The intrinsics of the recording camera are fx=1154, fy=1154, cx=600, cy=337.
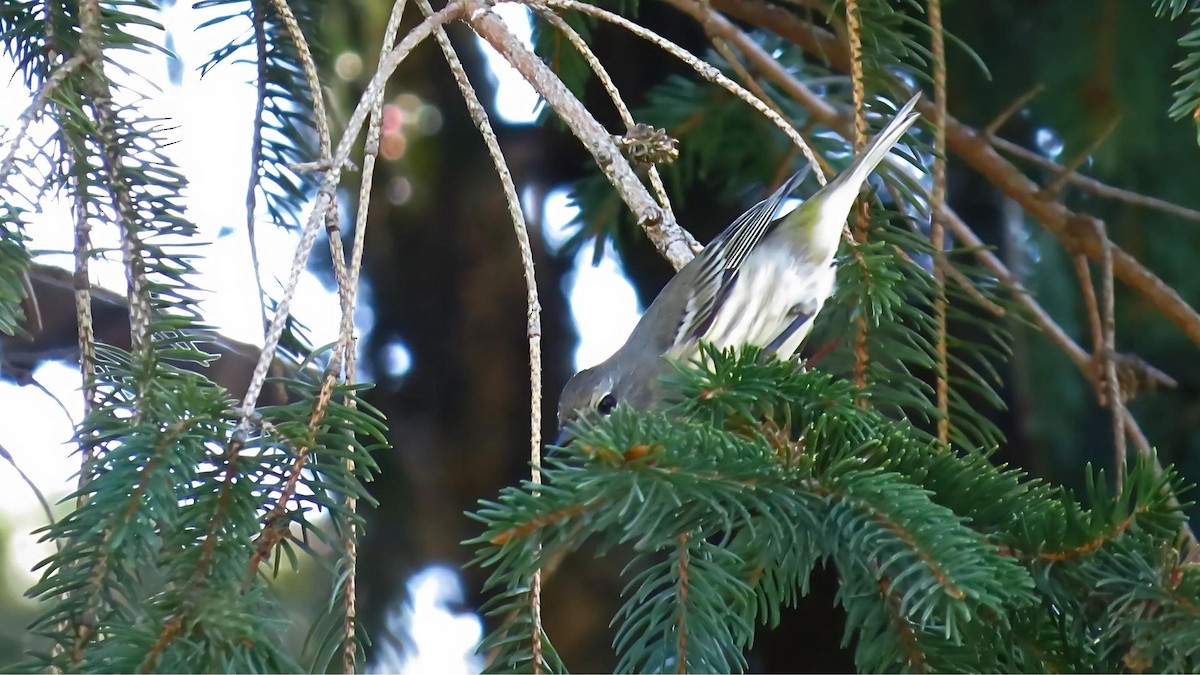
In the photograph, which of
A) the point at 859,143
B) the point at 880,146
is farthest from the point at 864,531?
the point at 880,146

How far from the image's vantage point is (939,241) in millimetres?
1872

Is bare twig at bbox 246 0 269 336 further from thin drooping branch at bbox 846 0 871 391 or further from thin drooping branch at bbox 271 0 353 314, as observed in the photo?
thin drooping branch at bbox 846 0 871 391

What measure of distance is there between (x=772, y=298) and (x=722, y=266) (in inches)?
10.1

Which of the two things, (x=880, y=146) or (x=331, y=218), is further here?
(x=880, y=146)

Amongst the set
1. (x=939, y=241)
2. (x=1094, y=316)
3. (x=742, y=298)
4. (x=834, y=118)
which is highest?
(x=834, y=118)

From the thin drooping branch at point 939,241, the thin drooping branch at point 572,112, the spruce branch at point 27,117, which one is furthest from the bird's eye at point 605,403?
the spruce branch at point 27,117

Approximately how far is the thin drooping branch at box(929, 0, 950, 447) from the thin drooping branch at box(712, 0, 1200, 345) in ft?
0.57

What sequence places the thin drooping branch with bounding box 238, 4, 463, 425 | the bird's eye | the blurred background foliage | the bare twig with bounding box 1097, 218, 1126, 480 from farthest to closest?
1. the blurred background foliage
2. the bird's eye
3. the bare twig with bounding box 1097, 218, 1126, 480
4. the thin drooping branch with bounding box 238, 4, 463, 425

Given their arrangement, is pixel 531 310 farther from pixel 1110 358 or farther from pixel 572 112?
pixel 1110 358

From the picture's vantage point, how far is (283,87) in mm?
1882

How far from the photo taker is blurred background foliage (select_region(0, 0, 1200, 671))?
95.0 inches

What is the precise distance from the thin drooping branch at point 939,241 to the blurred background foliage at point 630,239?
0.46 meters

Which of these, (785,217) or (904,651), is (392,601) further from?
(904,651)

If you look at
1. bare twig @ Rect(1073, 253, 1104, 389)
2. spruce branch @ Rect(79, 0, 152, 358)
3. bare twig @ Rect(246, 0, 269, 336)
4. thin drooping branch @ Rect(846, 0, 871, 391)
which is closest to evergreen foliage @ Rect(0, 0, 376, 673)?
spruce branch @ Rect(79, 0, 152, 358)
